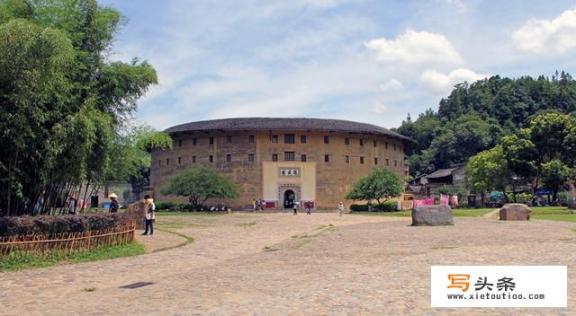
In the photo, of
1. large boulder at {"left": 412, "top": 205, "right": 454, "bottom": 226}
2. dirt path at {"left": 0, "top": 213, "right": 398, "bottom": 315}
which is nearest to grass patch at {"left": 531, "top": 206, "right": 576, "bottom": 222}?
large boulder at {"left": 412, "top": 205, "right": 454, "bottom": 226}

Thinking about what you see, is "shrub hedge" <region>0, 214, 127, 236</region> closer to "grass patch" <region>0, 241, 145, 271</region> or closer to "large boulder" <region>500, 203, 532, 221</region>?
"grass patch" <region>0, 241, 145, 271</region>

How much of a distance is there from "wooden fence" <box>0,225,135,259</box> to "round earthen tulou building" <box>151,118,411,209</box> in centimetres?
4149

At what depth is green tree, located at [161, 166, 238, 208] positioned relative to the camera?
164 feet

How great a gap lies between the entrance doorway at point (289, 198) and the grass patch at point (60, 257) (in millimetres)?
42630

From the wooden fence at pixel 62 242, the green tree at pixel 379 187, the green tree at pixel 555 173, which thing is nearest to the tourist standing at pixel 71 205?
the wooden fence at pixel 62 242

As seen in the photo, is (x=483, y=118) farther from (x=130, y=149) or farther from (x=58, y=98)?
(x=58, y=98)

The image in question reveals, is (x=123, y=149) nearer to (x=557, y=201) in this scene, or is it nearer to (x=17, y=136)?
(x=17, y=136)

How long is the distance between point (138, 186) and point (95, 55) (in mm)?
66183

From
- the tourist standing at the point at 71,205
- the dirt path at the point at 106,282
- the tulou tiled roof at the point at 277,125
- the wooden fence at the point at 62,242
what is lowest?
the dirt path at the point at 106,282

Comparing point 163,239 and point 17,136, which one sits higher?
point 17,136

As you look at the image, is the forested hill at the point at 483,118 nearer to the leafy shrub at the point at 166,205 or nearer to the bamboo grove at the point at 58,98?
the leafy shrub at the point at 166,205

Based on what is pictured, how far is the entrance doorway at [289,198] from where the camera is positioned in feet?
185

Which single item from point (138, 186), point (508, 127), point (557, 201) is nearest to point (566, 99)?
point (508, 127)

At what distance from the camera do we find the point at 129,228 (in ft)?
48.8
